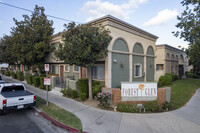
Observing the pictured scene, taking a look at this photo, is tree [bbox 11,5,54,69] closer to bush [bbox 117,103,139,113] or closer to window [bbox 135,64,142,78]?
window [bbox 135,64,142,78]

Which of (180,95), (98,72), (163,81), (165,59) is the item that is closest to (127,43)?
(98,72)

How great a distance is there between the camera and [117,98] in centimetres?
751

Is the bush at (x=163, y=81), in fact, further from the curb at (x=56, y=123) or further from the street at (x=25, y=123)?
the street at (x=25, y=123)

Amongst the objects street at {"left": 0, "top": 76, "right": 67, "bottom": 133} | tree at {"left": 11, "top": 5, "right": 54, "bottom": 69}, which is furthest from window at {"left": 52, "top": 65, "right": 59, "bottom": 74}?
street at {"left": 0, "top": 76, "right": 67, "bottom": 133}

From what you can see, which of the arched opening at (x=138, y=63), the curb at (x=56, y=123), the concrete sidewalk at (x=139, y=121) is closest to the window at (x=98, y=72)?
the concrete sidewalk at (x=139, y=121)

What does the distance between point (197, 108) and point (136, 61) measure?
6.98 m

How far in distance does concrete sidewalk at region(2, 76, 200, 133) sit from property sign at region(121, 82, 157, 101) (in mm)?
1067

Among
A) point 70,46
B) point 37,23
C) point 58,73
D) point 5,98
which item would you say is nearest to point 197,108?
point 70,46

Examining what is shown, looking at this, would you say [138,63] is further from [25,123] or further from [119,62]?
[25,123]

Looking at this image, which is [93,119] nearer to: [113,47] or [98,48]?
[98,48]

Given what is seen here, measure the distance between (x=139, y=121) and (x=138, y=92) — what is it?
1990 mm

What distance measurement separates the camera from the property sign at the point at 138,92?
7.40 metres

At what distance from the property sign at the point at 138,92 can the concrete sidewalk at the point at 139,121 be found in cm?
107

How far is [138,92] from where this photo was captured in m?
7.44
